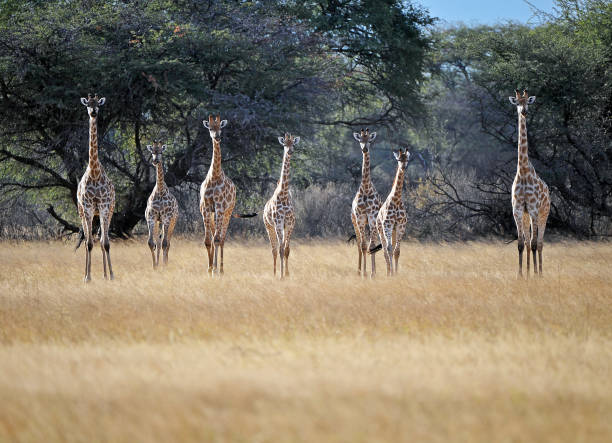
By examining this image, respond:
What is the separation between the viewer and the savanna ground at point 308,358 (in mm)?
4504

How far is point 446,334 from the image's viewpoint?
23.4ft

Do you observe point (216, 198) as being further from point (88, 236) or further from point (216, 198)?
point (88, 236)

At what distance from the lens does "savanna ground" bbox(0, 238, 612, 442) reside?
177 inches

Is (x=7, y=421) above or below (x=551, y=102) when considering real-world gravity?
below

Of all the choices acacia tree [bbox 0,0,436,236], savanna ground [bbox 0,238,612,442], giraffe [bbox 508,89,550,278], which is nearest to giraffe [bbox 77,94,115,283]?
savanna ground [bbox 0,238,612,442]

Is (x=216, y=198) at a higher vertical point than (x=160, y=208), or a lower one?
higher

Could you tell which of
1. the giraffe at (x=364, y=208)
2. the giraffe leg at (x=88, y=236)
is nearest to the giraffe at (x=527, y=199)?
the giraffe at (x=364, y=208)

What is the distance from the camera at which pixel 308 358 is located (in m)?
6.04

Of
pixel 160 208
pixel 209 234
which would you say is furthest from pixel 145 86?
pixel 209 234

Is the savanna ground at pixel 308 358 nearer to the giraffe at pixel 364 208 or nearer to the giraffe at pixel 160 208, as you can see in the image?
the giraffe at pixel 364 208

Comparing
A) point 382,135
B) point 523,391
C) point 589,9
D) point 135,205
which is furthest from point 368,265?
point 382,135

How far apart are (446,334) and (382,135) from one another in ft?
90.9

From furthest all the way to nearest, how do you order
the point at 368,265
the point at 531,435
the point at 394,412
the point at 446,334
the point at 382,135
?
1. the point at 382,135
2. the point at 368,265
3. the point at 446,334
4. the point at 394,412
5. the point at 531,435

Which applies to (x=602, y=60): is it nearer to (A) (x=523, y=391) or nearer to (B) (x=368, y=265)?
(B) (x=368, y=265)
